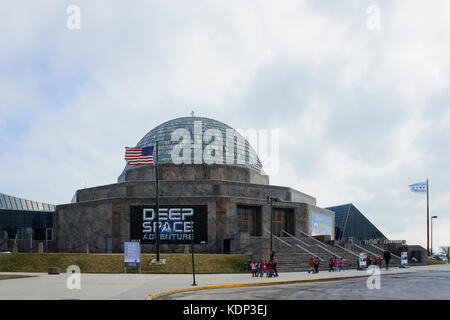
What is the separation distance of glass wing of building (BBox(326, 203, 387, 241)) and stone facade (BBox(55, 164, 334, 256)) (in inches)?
1112

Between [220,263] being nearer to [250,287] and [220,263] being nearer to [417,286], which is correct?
[250,287]

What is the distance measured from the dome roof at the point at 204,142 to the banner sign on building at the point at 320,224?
7.04 meters

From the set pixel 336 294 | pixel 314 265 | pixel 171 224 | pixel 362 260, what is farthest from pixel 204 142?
pixel 336 294

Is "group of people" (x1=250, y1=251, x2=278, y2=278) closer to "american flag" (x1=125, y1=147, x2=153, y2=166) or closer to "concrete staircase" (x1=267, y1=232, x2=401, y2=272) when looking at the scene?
"concrete staircase" (x1=267, y1=232, x2=401, y2=272)

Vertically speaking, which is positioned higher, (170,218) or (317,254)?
(170,218)

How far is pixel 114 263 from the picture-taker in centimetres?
2858

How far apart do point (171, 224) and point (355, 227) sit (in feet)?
140

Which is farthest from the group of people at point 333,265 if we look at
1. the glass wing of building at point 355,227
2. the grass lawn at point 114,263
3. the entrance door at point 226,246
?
the glass wing of building at point 355,227

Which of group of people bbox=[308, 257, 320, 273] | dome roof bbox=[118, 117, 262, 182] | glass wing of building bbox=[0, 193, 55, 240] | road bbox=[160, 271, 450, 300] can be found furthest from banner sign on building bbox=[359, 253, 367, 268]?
glass wing of building bbox=[0, 193, 55, 240]

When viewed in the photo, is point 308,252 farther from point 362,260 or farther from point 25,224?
point 25,224

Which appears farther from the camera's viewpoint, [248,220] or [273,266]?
[248,220]
